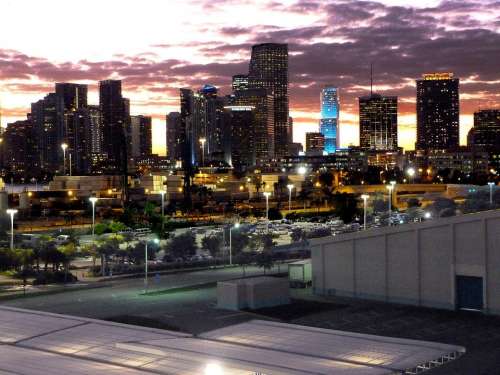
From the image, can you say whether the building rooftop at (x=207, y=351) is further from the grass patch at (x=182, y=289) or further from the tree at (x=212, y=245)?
the tree at (x=212, y=245)

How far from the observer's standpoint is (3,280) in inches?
1884

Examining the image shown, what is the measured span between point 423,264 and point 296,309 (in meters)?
5.95

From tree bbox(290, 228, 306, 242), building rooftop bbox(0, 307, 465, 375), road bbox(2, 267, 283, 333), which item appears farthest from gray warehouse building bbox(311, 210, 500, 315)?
tree bbox(290, 228, 306, 242)

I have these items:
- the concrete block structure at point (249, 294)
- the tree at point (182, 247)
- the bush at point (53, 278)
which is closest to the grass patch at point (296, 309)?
the concrete block structure at point (249, 294)

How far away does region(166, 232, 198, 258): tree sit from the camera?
5603 cm

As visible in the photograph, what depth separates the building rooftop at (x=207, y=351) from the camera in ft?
65.5

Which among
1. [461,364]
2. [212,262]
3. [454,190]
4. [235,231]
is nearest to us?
[461,364]

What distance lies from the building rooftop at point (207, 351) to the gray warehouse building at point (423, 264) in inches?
434

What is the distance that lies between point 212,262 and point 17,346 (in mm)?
31622

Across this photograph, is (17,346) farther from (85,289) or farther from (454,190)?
(454,190)

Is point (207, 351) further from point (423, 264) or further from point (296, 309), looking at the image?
point (423, 264)

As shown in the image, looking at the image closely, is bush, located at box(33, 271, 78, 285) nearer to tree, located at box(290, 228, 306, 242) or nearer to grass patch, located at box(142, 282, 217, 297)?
grass patch, located at box(142, 282, 217, 297)

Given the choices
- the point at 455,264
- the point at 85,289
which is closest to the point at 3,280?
the point at 85,289

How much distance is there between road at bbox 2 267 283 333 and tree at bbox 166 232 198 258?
31.6 feet
